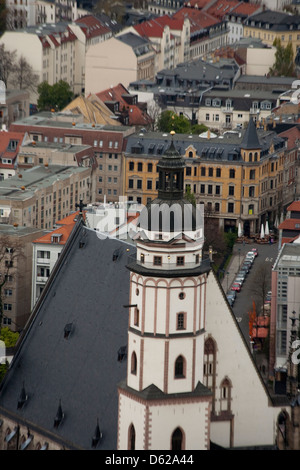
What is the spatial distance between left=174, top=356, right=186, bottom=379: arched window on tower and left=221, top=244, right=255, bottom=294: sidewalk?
227 ft

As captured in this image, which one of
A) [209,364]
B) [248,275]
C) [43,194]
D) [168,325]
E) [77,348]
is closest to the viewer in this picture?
[168,325]

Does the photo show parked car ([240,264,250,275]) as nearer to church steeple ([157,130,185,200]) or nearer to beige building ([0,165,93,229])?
beige building ([0,165,93,229])

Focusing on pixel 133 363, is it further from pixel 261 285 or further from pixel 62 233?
pixel 261 285

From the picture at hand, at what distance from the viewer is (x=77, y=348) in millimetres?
119062

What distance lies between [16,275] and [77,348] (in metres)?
42.9

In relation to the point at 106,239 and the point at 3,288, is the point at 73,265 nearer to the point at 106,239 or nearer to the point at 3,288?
the point at 106,239

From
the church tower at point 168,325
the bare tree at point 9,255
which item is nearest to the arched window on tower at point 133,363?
the church tower at point 168,325

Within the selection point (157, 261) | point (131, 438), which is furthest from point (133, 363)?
point (157, 261)

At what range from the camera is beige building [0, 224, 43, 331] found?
16038 cm

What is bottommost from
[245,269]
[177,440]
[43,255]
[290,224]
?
[245,269]

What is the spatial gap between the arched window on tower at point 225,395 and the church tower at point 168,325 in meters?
6.27

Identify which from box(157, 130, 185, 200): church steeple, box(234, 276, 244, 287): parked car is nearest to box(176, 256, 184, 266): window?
box(157, 130, 185, 200): church steeple

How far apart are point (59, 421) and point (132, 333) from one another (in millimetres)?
12084

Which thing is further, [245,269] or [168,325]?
[245,269]
